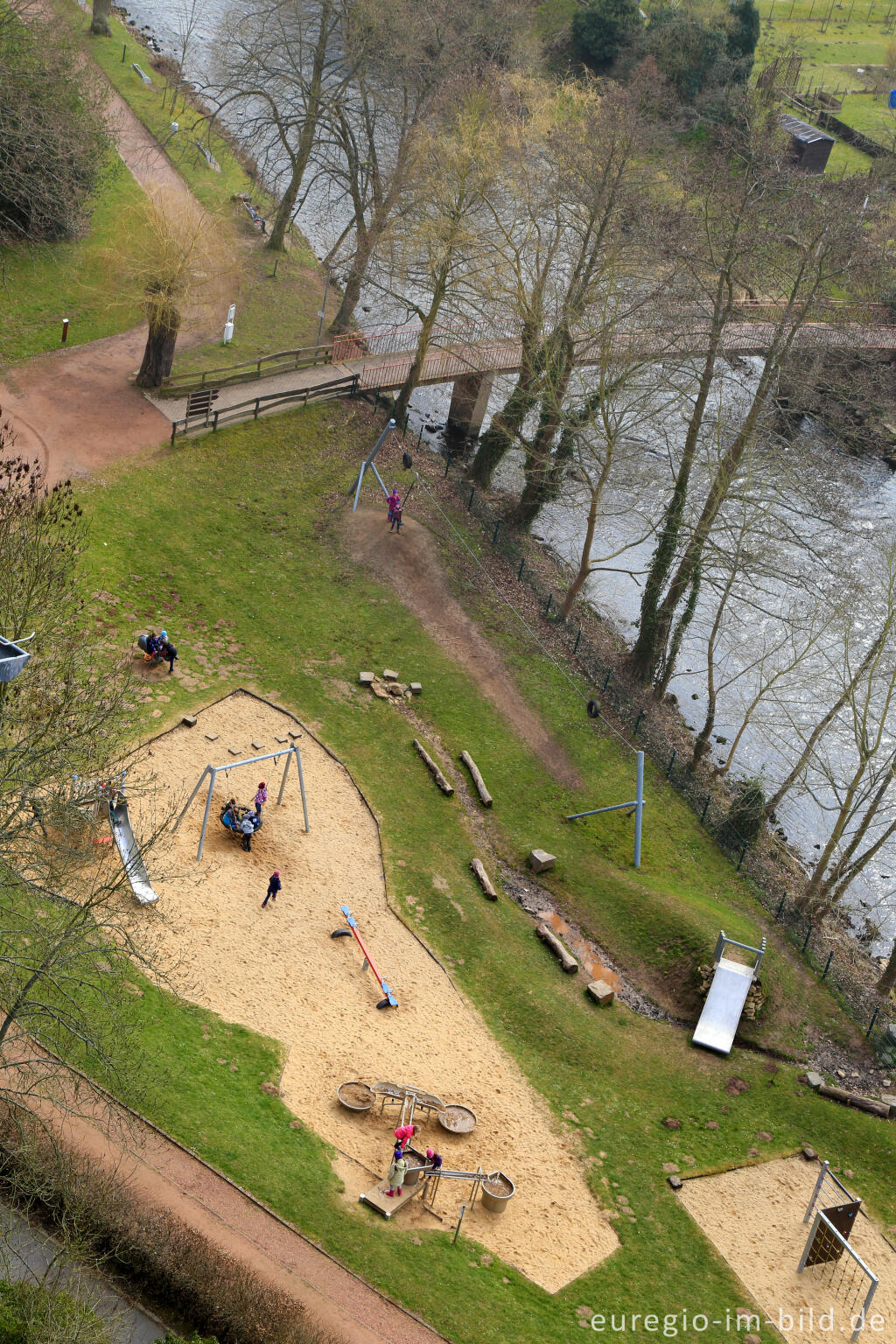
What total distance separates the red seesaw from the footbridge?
22.0m

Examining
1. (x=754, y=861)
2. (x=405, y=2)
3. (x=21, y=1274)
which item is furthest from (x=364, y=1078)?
(x=405, y=2)

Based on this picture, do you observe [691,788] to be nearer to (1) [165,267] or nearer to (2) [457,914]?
(2) [457,914]

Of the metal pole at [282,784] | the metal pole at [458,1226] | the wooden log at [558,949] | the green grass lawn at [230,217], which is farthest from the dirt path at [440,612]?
the metal pole at [458,1226]

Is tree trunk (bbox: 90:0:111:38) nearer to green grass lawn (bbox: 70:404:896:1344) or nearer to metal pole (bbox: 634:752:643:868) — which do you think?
green grass lawn (bbox: 70:404:896:1344)

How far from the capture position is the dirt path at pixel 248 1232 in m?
22.5

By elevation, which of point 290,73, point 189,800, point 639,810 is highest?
point 290,73

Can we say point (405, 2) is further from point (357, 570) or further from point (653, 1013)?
point (653, 1013)

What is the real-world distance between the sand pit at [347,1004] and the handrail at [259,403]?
16.0 metres

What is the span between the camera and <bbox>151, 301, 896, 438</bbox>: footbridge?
156ft

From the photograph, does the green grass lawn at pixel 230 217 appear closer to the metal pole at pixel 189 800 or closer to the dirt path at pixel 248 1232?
the metal pole at pixel 189 800

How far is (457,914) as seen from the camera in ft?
110

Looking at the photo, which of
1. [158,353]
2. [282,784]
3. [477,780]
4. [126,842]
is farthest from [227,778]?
[158,353]

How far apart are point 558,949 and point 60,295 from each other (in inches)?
1386

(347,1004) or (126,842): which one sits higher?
(126,842)
